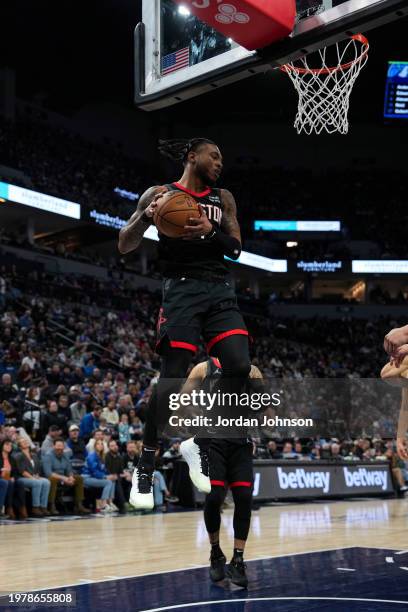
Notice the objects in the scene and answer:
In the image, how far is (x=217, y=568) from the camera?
6.33 metres

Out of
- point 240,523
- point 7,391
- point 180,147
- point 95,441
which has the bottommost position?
point 240,523

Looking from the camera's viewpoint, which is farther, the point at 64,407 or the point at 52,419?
the point at 64,407

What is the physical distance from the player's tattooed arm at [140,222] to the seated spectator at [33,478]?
8085 millimetres

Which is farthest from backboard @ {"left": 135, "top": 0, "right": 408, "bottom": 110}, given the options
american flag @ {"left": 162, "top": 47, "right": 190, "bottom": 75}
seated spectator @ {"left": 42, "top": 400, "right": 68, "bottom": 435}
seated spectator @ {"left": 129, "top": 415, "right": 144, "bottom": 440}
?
seated spectator @ {"left": 129, "top": 415, "right": 144, "bottom": 440}

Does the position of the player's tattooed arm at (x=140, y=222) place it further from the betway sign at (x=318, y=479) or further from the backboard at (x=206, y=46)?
the betway sign at (x=318, y=479)

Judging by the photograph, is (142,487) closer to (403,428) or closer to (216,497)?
(216,497)

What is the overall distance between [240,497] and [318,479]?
39.1 feet

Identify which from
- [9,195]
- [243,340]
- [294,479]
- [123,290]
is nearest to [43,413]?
[294,479]

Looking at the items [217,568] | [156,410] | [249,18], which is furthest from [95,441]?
[249,18]

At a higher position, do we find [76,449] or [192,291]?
[192,291]

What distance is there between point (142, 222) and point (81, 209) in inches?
1093

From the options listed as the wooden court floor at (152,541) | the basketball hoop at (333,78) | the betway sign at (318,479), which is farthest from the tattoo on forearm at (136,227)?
the betway sign at (318,479)

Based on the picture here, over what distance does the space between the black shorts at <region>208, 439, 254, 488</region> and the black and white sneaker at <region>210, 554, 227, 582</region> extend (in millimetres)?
624

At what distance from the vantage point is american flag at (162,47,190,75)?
6574 mm
